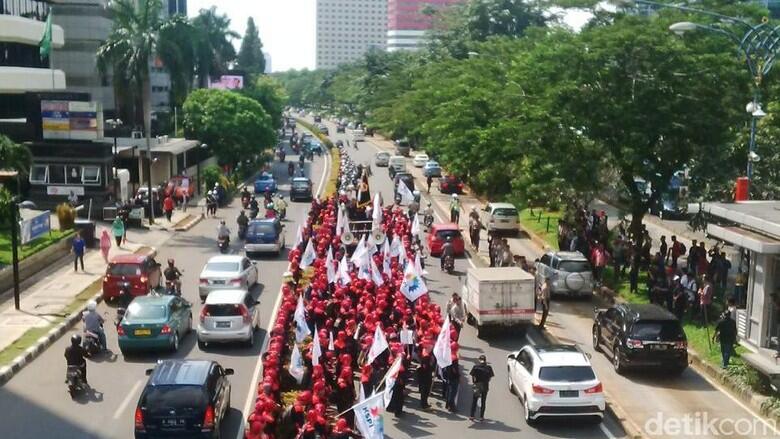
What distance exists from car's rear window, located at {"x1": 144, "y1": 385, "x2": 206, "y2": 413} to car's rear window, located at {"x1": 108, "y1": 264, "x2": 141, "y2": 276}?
43.1ft

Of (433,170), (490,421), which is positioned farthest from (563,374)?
(433,170)

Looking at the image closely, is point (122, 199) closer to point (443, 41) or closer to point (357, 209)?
point (357, 209)

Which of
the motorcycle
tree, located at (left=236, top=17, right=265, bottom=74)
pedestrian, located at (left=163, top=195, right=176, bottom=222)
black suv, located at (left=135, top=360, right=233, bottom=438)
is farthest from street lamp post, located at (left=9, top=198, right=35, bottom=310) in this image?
tree, located at (left=236, top=17, right=265, bottom=74)

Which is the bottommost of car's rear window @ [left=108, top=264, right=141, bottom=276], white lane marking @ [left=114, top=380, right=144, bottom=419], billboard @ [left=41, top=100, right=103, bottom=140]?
white lane marking @ [left=114, top=380, right=144, bottom=419]

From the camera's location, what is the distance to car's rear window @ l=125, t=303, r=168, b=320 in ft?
74.1

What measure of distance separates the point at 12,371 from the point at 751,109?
18.3 m

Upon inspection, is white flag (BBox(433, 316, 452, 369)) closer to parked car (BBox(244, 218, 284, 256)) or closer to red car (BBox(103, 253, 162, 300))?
red car (BBox(103, 253, 162, 300))

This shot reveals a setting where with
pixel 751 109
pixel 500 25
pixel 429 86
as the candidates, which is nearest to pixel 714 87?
pixel 751 109

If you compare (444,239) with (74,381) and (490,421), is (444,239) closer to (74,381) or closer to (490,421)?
(490,421)

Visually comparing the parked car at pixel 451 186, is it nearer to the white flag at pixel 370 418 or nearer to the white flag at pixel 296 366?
the white flag at pixel 296 366

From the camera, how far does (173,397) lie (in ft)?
51.7

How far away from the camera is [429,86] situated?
241ft

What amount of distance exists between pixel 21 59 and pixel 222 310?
128 feet

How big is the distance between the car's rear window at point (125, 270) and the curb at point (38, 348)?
139 cm
